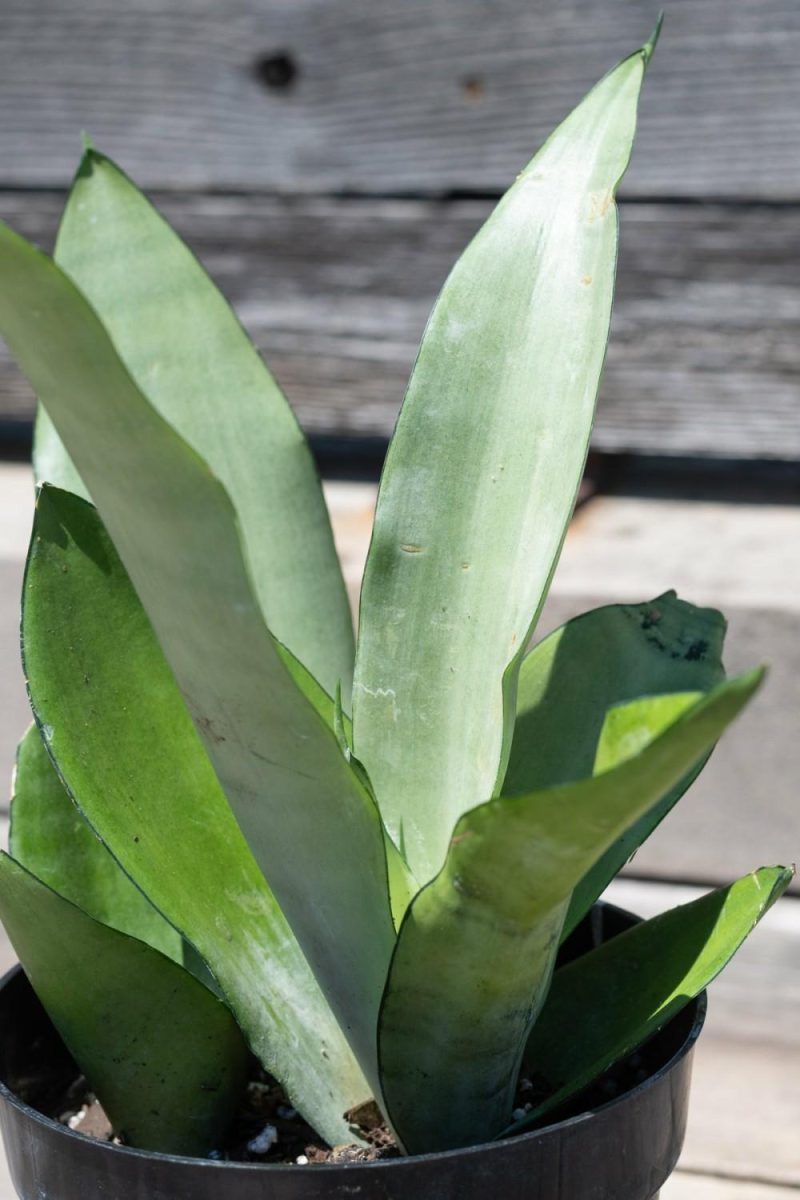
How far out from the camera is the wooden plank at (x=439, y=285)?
0.92m

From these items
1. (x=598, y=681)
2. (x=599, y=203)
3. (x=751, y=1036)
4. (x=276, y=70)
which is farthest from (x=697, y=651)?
(x=276, y=70)

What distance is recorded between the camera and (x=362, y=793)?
1.06 ft

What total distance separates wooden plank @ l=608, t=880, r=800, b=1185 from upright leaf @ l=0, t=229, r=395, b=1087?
1.75 feet

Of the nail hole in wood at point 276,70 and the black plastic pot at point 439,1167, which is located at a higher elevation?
the nail hole in wood at point 276,70

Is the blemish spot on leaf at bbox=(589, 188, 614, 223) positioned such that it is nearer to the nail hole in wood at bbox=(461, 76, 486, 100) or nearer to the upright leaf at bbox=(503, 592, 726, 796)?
the upright leaf at bbox=(503, 592, 726, 796)

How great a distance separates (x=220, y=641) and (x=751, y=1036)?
0.75 m

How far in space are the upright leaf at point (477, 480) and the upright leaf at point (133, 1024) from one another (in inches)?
3.1

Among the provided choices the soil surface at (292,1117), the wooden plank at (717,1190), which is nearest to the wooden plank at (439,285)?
the wooden plank at (717,1190)

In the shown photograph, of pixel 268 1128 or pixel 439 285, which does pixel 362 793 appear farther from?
pixel 439 285

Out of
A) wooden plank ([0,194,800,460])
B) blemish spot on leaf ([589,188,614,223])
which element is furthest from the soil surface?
wooden plank ([0,194,800,460])

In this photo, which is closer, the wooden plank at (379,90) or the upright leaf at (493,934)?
the upright leaf at (493,934)

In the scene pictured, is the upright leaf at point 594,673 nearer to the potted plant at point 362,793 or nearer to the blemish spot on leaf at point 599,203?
the potted plant at point 362,793

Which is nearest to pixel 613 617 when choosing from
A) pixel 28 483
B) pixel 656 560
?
pixel 656 560

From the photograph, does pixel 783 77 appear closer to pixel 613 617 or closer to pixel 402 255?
pixel 402 255
